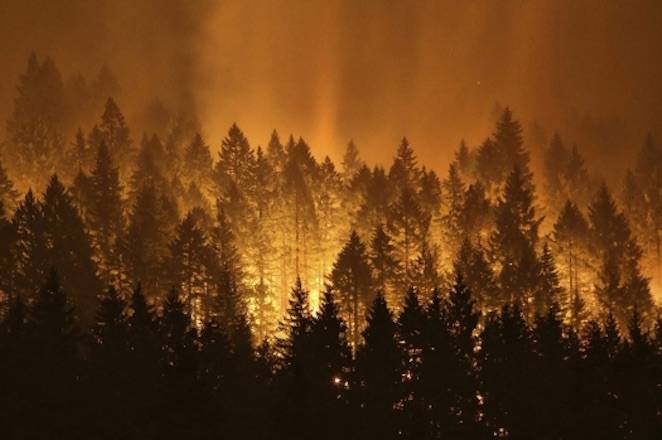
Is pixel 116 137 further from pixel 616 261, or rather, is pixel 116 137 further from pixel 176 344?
pixel 176 344

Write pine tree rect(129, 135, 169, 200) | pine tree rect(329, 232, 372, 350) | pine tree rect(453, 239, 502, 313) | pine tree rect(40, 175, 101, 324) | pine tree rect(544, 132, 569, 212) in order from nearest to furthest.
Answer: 1. pine tree rect(40, 175, 101, 324)
2. pine tree rect(453, 239, 502, 313)
3. pine tree rect(329, 232, 372, 350)
4. pine tree rect(129, 135, 169, 200)
5. pine tree rect(544, 132, 569, 212)

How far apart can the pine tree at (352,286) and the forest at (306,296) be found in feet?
0.47

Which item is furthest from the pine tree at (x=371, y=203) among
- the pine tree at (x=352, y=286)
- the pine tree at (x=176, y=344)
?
the pine tree at (x=176, y=344)

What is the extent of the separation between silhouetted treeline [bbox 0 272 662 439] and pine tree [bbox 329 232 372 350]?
1341cm

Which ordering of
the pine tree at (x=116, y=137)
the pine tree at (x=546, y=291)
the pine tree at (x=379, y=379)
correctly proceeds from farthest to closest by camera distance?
the pine tree at (x=116, y=137), the pine tree at (x=546, y=291), the pine tree at (x=379, y=379)

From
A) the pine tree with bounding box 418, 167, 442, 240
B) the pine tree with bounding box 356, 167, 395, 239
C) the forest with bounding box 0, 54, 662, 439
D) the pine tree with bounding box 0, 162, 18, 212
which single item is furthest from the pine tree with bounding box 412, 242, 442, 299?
the pine tree with bounding box 0, 162, 18, 212

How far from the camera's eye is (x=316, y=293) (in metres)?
74.9

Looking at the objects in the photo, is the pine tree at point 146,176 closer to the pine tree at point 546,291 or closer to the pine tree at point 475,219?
the pine tree at point 475,219

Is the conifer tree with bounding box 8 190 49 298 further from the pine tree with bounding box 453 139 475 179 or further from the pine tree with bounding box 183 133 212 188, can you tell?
the pine tree with bounding box 453 139 475 179

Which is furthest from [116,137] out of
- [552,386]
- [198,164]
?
[552,386]

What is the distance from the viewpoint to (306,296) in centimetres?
4759

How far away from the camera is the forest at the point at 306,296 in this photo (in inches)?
1355

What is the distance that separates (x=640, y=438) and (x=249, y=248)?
3899cm

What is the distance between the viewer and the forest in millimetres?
34406
